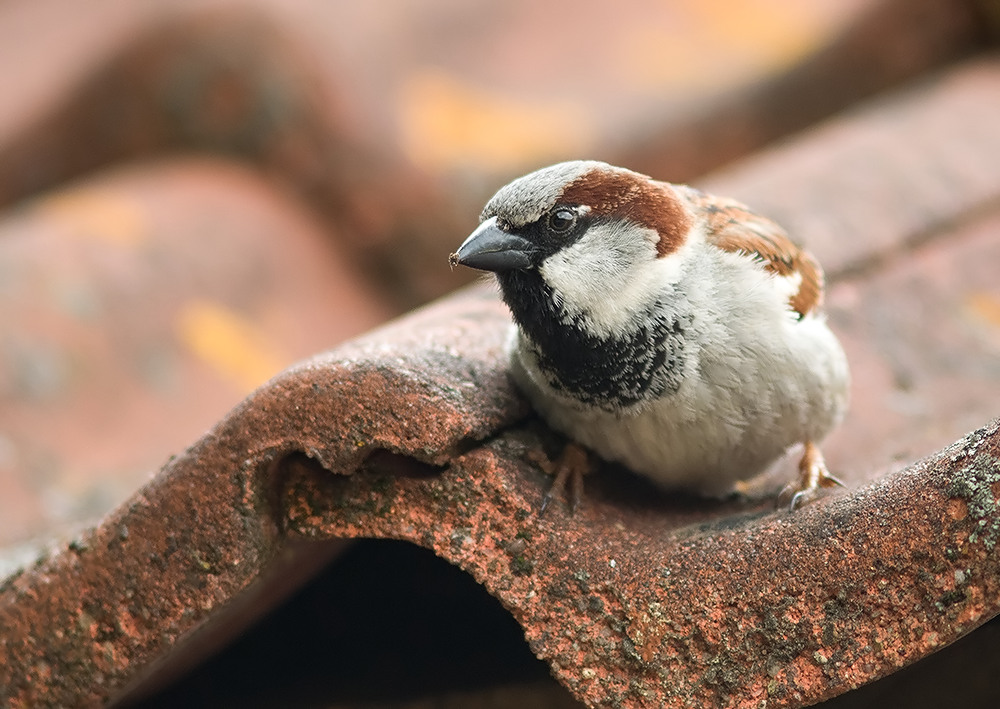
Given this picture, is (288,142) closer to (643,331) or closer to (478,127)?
(478,127)

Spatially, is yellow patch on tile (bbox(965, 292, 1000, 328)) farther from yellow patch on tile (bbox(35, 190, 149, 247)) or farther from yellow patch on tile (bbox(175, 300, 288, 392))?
yellow patch on tile (bbox(35, 190, 149, 247))

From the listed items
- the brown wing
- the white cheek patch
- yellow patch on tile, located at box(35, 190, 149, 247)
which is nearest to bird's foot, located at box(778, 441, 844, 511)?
the brown wing

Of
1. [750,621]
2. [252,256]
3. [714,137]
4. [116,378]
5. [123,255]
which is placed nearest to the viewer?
[750,621]

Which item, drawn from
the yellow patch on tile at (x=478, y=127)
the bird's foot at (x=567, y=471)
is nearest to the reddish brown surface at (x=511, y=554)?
the bird's foot at (x=567, y=471)

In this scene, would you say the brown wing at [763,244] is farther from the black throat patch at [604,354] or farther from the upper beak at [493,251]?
the upper beak at [493,251]

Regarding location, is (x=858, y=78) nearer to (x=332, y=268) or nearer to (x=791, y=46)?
(x=791, y=46)

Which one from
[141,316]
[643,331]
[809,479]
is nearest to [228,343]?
[141,316]

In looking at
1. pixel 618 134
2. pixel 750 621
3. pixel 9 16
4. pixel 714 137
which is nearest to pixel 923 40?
pixel 714 137
